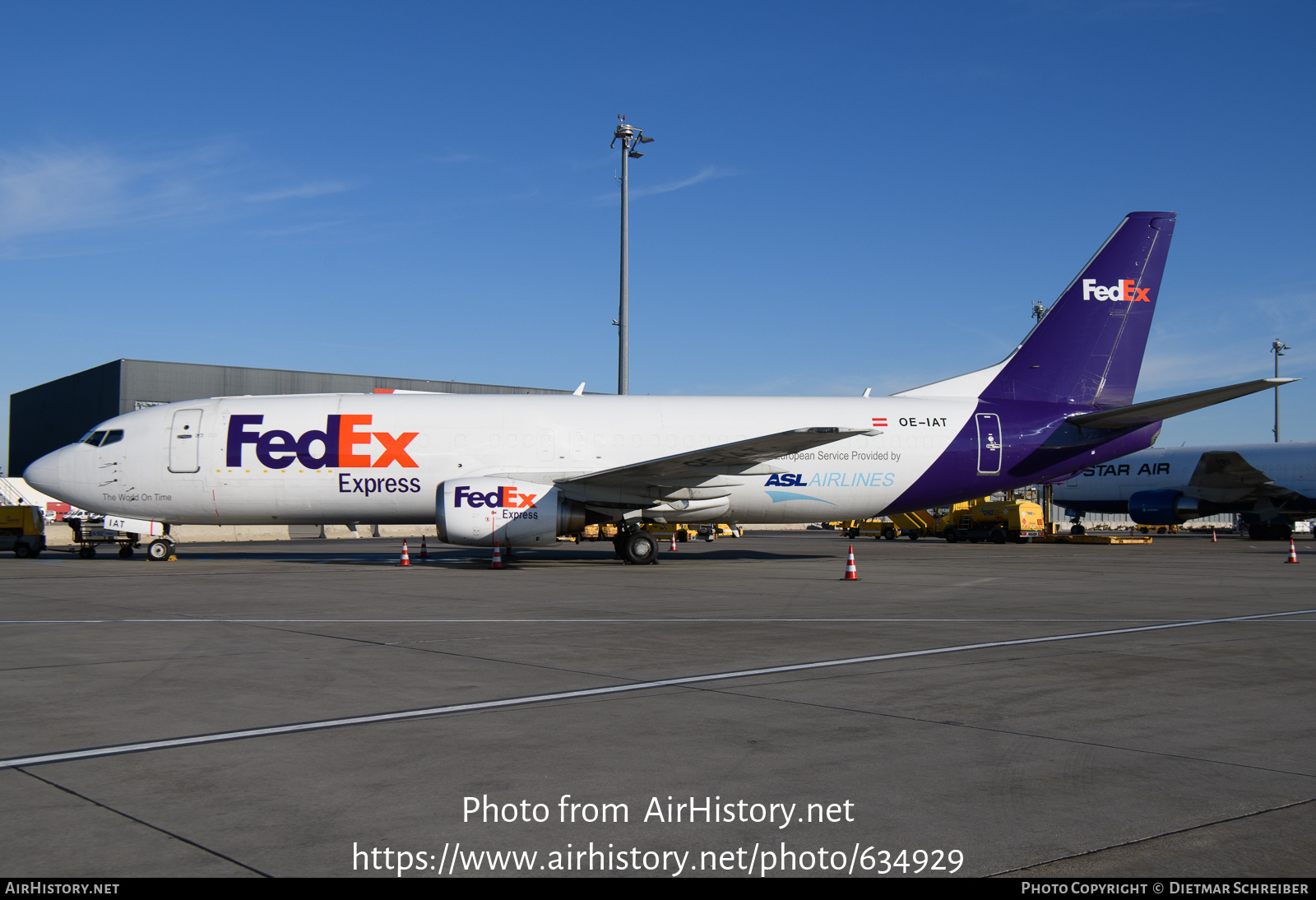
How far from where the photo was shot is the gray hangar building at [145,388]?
165 ft

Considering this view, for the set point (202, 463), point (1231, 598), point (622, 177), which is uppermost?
point (622, 177)

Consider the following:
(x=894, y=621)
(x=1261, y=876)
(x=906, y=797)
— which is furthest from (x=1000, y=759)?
(x=894, y=621)

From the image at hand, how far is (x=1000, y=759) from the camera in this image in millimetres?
4781

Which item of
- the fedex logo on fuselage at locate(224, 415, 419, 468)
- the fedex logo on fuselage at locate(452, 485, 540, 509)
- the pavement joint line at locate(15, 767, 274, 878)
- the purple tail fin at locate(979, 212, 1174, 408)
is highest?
the purple tail fin at locate(979, 212, 1174, 408)

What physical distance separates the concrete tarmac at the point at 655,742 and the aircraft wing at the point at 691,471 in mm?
7812

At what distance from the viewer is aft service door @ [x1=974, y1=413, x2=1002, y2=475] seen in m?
23.0

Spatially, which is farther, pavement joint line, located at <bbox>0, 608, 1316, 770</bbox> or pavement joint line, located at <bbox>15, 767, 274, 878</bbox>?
pavement joint line, located at <bbox>0, 608, 1316, 770</bbox>

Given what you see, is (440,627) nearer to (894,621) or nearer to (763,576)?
(894,621)

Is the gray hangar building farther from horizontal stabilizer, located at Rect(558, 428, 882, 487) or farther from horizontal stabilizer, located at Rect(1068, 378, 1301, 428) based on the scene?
horizontal stabilizer, located at Rect(1068, 378, 1301, 428)

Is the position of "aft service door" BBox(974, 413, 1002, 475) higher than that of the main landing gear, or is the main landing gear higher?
"aft service door" BBox(974, 413, 1002, 475)

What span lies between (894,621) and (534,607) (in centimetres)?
464

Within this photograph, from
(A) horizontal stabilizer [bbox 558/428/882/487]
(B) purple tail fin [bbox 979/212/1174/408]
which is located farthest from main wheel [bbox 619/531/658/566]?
(B) purple tail fin [bbox 979/212/1174/408]

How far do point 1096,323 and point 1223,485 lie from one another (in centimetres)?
2620

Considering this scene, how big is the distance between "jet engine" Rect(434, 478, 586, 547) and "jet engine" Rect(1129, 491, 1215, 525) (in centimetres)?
3777
